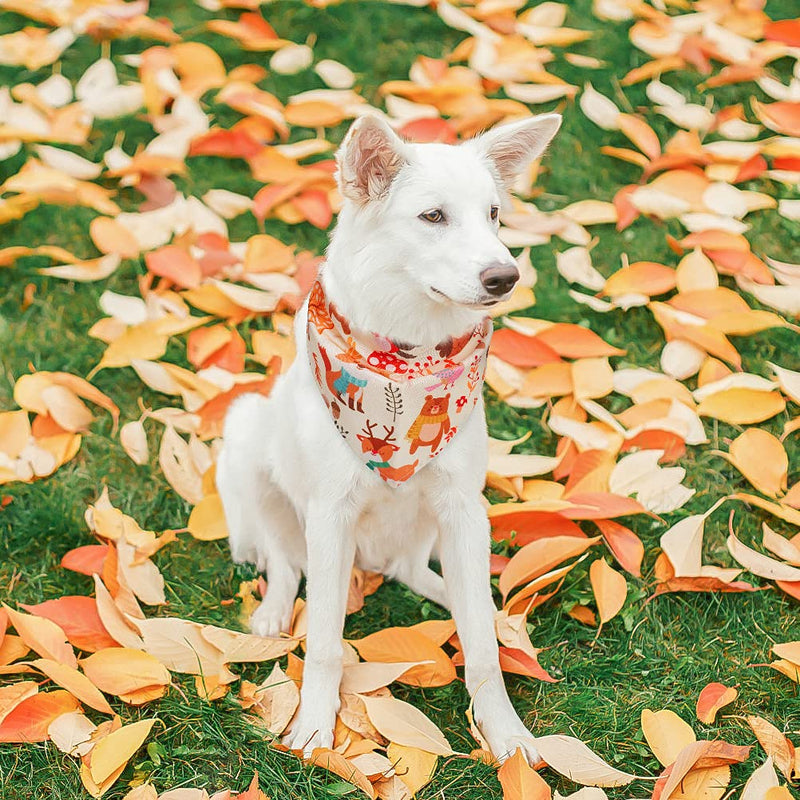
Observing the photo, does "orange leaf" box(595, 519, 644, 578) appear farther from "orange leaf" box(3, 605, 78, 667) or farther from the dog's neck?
"orange leaf" box(3, 605, 78, 667)

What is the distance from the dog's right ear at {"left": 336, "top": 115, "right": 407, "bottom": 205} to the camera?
2.19 m

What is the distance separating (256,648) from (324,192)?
223 centimetres

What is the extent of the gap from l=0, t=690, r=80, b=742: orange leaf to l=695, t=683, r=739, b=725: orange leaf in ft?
5.14

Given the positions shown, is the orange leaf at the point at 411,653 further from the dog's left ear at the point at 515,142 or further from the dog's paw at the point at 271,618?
the dog's left ear at the point at 515,142

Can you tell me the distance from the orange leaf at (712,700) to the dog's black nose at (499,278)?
1170 mm

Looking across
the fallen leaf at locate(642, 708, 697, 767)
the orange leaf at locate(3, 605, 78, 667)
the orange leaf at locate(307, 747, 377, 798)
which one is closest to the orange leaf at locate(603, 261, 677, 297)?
the fallen leaf at locate(642, 708, 697, 767)

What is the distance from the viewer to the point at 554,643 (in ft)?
9.12

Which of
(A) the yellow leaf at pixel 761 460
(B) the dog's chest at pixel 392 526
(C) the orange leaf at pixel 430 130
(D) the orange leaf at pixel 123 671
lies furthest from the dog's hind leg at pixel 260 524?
(C) the orange leaf at pixel 430 130

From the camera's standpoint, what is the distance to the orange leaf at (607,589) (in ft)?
9.07

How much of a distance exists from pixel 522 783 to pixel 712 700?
0.57 meters

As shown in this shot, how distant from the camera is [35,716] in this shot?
2.49 meters

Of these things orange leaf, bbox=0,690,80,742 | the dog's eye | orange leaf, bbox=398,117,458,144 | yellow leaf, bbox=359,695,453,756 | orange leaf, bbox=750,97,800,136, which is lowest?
orange leaf, bbox=0,690,80,742

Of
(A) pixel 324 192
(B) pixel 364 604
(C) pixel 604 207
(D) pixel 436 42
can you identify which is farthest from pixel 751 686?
(D) pixel 436 42

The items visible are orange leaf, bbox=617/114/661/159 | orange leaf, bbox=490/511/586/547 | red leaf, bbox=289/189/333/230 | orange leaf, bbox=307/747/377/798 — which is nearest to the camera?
orange leaf, bbox=307/747/377/798
